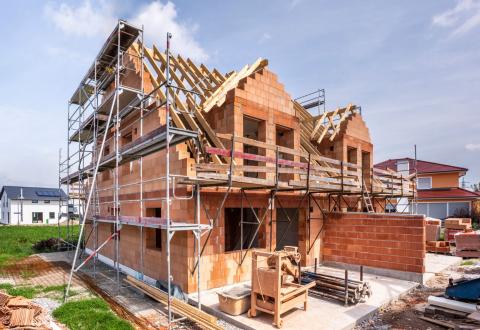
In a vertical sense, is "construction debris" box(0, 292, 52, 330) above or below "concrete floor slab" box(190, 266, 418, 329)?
above

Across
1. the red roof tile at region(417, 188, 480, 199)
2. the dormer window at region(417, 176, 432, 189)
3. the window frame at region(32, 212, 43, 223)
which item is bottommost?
the window frame at region(32, 212, 43, 223)

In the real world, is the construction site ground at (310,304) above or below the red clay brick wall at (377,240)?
below

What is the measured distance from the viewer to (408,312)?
25.6 feet

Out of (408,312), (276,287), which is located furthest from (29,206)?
(408,312)

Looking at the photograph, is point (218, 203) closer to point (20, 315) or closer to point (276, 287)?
point (276, 287)

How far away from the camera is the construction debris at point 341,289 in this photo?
25.6ft

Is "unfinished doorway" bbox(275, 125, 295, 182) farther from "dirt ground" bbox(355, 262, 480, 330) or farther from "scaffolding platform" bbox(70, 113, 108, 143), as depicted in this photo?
"scaffolding platform" bbox(70, 113, 108, 143)

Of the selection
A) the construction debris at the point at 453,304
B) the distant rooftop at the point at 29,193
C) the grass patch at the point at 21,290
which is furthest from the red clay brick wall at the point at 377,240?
the distant rooftop at the point at 29,193

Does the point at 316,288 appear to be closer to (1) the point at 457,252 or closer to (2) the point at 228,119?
(2) the point at 228,119

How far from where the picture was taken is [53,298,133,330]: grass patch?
663 centimetres

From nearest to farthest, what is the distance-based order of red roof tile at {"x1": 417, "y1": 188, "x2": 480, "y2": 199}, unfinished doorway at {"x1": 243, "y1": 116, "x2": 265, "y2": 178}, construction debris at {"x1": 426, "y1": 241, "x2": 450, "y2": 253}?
unfinished doorway at {"x1": 243, "y1": 116, "x2": 265, "y2": 178}, construction debris at {"x1": 426, "y1": 241, "x2": 450, "y2": 253}, red roof tile at {"x1": 417, "y1": 188, "x2": 480, "y2": 199}

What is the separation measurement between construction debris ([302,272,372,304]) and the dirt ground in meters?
0.58

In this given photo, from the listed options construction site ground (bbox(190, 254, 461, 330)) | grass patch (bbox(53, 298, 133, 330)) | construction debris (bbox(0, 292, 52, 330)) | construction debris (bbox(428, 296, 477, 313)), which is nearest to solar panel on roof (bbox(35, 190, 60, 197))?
grass patch (bbox(53, 298, 133, 330))

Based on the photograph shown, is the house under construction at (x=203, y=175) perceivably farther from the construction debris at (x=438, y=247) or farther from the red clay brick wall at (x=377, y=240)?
the construction debris at (x=438, y=247)
